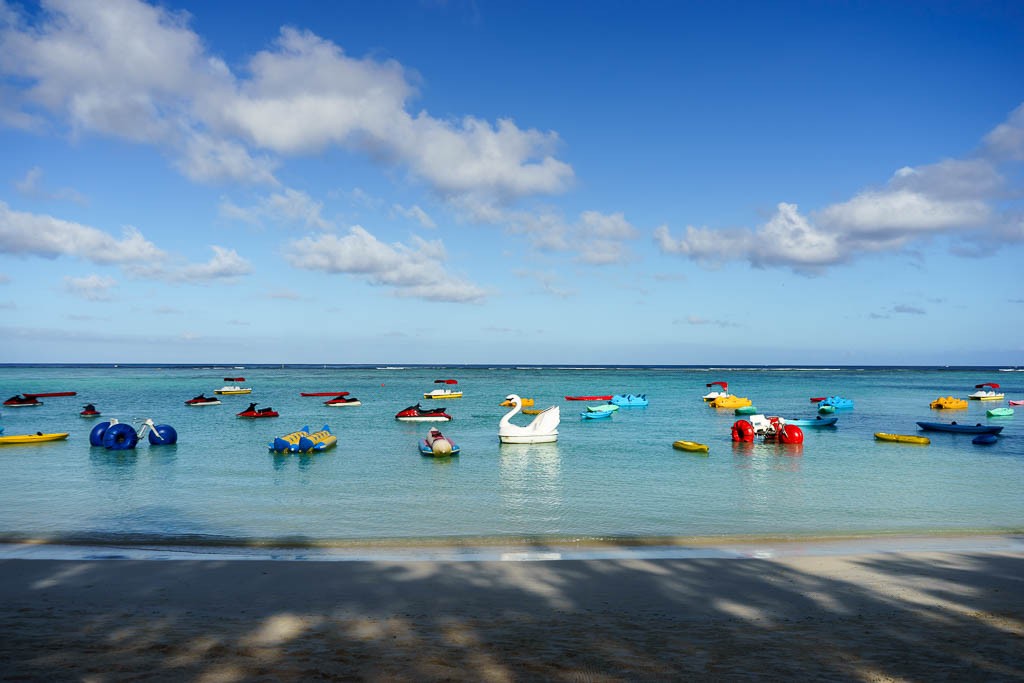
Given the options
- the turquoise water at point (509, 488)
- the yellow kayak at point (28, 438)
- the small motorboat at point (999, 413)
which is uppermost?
the small motorboat at point (999, 413)

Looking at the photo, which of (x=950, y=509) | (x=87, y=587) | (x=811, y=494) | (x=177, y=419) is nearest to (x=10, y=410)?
Result: (x=177, y=419)

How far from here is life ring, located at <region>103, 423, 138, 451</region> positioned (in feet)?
107

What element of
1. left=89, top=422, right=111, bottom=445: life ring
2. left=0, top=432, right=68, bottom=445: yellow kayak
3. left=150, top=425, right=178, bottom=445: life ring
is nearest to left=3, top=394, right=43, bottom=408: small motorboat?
left=0, top=432, right=68, bottom=445: yellow kayak

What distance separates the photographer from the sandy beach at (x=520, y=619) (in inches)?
320

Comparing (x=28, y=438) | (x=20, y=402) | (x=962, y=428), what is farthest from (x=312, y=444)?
(x=20, y=402)

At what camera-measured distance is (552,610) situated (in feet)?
34.1

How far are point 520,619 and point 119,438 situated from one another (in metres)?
29.8

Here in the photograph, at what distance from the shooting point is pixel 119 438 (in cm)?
3269

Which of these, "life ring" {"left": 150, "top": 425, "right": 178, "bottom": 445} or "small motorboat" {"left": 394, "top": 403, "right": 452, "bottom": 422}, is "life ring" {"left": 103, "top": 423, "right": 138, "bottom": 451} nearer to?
"life ring" {"left": 150, "top": 425, "right": 178, "bottom": 445}

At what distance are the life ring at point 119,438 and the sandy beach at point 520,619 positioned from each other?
21.8 meters

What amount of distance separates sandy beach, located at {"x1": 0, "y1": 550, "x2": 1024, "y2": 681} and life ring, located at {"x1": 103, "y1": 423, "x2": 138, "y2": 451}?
71.5ft

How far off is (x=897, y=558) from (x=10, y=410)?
7089 cm

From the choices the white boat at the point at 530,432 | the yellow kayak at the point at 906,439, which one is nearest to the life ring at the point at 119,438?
the white boat at the point at 530,432

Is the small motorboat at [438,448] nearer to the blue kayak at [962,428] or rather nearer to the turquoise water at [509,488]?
the turquoise water at [509,488]
